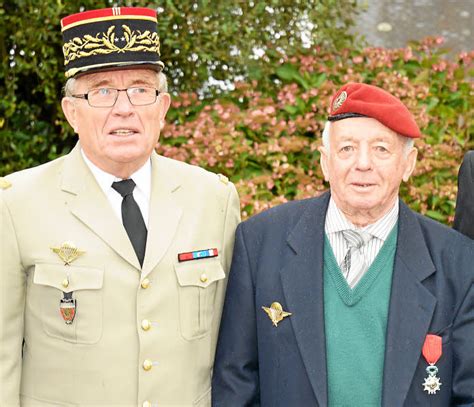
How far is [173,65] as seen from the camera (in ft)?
19.3

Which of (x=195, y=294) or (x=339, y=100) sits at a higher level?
(x=339, y=100)

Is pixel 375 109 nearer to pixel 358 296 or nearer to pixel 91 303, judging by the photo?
pixel 358 296

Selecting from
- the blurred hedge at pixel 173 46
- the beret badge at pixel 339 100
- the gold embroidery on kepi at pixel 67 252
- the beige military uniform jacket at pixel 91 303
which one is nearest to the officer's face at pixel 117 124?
the beige military uniform jacket at pixel 91 303

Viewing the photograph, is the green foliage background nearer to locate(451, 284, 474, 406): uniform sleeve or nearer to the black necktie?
the black necktie

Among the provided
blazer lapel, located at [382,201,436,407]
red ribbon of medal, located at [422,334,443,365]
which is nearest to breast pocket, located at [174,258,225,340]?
blazer lapel, located at [382,201,436,407]

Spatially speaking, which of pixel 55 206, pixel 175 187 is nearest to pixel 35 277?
pixel 55 206

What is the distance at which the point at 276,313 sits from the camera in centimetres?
287

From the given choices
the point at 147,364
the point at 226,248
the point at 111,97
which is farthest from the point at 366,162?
the point at 147,364

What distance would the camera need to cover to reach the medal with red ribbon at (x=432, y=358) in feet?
9.04

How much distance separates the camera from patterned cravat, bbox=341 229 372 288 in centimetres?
283

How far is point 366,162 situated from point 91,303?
1035 mm

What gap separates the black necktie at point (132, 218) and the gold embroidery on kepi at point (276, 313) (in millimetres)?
473

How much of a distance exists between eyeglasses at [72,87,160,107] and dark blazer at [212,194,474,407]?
58 cm

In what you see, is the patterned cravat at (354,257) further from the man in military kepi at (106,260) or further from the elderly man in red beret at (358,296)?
the man in military kepi at (106,260)
